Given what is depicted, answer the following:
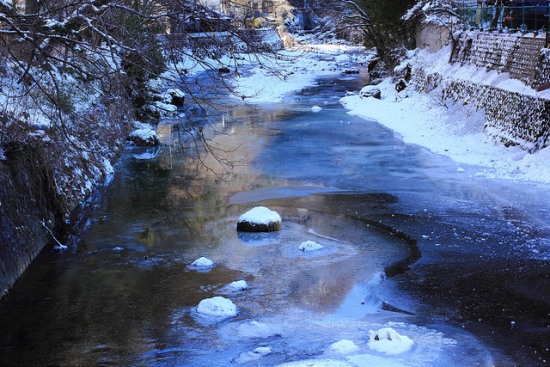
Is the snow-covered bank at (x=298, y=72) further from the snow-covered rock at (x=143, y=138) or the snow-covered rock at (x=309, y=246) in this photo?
the snow-covered rock at (x=309, y=246)

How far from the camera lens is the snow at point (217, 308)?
9711mm

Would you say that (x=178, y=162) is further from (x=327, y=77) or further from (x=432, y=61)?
(x=327, y=77)

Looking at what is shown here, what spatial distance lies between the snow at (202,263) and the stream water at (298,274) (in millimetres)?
153

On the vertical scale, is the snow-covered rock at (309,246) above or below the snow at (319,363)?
below

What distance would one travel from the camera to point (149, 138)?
2378 centimetres

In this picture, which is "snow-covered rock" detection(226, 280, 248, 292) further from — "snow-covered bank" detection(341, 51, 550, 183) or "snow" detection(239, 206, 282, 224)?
"snow-covered bank" detection(341, 51, 550, 183)

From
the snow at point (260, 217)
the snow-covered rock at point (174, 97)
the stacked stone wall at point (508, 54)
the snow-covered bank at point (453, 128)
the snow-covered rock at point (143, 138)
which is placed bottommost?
the snow-covered bank at point (453, 128)

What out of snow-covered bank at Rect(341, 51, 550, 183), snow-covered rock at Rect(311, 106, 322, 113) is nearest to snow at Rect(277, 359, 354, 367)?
snow-covered bank at Rect(341, 51, 550, 183)

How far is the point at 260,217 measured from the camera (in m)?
13.6

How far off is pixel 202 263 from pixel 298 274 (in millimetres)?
1612

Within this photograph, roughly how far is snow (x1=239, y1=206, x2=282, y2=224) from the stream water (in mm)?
331

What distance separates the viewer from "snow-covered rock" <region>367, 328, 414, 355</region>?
8367 millimetres

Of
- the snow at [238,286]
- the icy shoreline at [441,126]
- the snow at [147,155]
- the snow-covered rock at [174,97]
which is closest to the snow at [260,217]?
the icy shoreline at [441,126]

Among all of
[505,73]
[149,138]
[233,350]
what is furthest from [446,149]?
[233,350]
